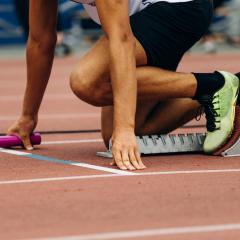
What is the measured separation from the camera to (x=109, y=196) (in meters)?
5.74

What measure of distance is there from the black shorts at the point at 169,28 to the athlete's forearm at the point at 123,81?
408 mm

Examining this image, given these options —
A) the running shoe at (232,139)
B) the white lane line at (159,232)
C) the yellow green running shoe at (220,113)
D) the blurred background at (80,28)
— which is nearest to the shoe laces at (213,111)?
the yellow green running shoe at (220,113)

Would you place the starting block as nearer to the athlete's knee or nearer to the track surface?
the track surface

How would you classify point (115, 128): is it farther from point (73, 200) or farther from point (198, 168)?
point (73, 200)

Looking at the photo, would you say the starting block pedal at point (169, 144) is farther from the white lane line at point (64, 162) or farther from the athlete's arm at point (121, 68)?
the athlete's arm at point (121, 68)

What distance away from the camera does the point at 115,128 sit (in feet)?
21.7

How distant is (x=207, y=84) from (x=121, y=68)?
809 mm

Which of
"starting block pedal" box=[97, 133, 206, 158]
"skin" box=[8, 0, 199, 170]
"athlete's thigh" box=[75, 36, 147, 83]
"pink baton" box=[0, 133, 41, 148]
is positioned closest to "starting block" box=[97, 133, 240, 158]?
"starting block pedal" box=[97, 133, 206, 158]

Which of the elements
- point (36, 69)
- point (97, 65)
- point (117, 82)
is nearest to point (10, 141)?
point (36, 69)

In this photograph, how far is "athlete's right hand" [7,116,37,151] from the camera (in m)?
7.69

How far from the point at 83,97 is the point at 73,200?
154 centimetres

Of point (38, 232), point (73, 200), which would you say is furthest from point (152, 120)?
point (38, 232)

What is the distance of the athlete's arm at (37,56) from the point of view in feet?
24.6

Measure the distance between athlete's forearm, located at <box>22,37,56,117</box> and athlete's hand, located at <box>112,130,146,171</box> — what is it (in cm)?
122
